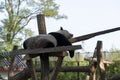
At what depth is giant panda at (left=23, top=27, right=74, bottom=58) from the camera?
555 cm

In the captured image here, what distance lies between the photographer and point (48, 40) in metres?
5.54

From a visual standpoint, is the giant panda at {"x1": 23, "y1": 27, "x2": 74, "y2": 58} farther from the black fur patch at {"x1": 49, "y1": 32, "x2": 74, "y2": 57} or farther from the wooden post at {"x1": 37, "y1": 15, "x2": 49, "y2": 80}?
the wooden post at {"x1": 37, "y1": 15, "x2": 49, "y2": 80}

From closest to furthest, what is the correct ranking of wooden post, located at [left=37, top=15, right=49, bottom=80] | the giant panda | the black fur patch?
1. the giant panda
2. the black fur patch
3. wooden post, located at [left=37, top=15, right=49, bottom=80]

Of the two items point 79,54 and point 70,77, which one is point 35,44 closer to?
point 70,77

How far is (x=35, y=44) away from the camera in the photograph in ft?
18.4

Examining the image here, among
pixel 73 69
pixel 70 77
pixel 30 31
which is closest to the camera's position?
pixel 73 69

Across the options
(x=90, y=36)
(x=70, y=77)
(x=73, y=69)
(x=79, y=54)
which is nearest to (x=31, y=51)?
(x=90, y=36)

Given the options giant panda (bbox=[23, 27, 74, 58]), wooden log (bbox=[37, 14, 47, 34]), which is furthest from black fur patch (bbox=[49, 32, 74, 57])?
wooden log (bbox=[37, 14, 47, 34])

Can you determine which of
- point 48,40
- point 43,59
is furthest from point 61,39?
point 43,59

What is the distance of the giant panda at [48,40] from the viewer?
5.55m

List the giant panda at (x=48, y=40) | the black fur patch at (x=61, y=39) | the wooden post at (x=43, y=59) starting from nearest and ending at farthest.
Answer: the giant panda at (x=48, y=40)
the black fur patch at (x=61, y=39)
the wooden post at (x=43, y=59)

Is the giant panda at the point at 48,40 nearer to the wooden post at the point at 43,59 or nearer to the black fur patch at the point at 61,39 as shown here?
the black fur patch at the point at 61,39

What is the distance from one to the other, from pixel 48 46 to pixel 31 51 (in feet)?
0.85

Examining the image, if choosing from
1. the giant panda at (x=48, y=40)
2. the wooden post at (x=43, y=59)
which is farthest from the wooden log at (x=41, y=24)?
the giant panda at (x=48, y=40)
